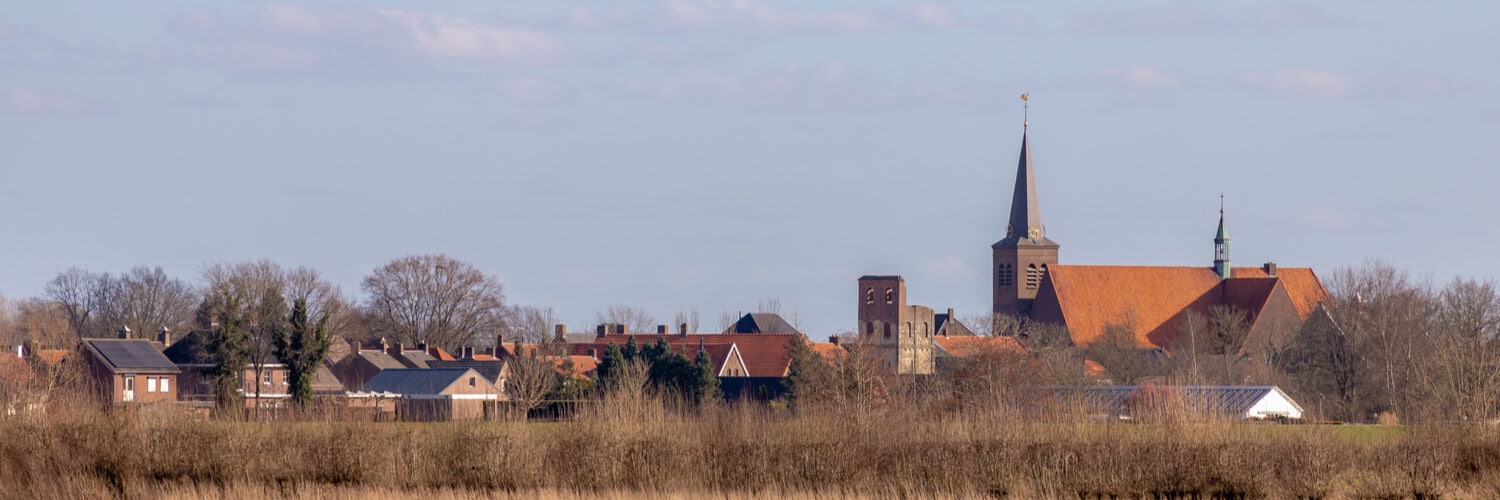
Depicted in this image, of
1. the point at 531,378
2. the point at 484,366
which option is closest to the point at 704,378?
the point at 531,378

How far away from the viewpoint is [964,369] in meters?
63.7

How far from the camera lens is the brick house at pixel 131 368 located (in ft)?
236

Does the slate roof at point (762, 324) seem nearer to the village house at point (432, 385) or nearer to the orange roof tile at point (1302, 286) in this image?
the orange roof tile at point (1302, 286)

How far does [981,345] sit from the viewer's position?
7162 centimetres

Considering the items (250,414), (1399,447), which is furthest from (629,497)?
(1399,447)

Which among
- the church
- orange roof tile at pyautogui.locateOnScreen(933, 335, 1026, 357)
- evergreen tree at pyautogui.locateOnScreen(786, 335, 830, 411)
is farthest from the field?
the church

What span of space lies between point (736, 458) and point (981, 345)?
38386 millimetres

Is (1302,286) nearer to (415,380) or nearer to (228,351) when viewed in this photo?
(415,380)

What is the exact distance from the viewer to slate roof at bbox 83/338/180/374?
7275 cm

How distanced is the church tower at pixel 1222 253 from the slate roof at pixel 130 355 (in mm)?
63815

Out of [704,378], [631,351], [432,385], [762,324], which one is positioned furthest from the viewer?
[762,324]

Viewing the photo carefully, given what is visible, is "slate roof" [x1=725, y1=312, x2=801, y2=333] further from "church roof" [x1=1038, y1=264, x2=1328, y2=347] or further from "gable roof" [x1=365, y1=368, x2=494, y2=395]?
"gable roof" [x1=365, y1=368, x2=494, y2=395]

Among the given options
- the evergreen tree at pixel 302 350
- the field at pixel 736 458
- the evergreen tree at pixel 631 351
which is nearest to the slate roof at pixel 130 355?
the evergreen tree at pixel 302 350

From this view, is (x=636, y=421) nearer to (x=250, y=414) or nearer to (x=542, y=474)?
(x=542, y=474)
